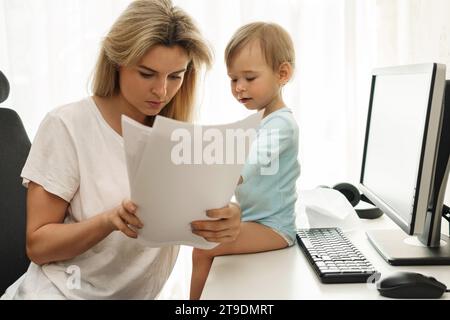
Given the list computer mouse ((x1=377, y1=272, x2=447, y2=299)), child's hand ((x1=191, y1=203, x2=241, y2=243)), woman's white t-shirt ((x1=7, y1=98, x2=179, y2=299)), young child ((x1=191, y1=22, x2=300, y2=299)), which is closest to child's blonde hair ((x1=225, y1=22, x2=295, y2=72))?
young child ((x1=191, y1=22, x2=300, y2=299))

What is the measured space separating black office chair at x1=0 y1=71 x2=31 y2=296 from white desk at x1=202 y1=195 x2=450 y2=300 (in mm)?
492

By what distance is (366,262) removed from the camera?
38.5 inches

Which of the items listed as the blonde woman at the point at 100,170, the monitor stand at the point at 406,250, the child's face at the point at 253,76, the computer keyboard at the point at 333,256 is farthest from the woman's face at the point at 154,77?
the monitor stand at the point at 406,250

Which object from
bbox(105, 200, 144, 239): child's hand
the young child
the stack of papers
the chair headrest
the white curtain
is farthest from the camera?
the white curtain

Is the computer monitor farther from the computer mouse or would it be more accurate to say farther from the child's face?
the child's face

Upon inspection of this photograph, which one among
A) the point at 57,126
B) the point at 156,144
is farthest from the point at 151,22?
the point at 156,144

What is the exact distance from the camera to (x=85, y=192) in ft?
3.59

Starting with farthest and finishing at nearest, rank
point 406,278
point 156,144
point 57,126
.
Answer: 1. point 57,126
2. point 406,278
3. point 156,144

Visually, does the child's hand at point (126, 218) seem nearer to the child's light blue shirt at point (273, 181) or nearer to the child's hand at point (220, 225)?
the child's hand at point (220, 225)

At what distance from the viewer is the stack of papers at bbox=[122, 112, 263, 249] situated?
2.45 feet

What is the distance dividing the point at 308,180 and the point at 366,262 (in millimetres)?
1102

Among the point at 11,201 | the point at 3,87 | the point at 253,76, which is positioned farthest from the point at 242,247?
the point at 3,87

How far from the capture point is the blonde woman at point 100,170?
105cm
